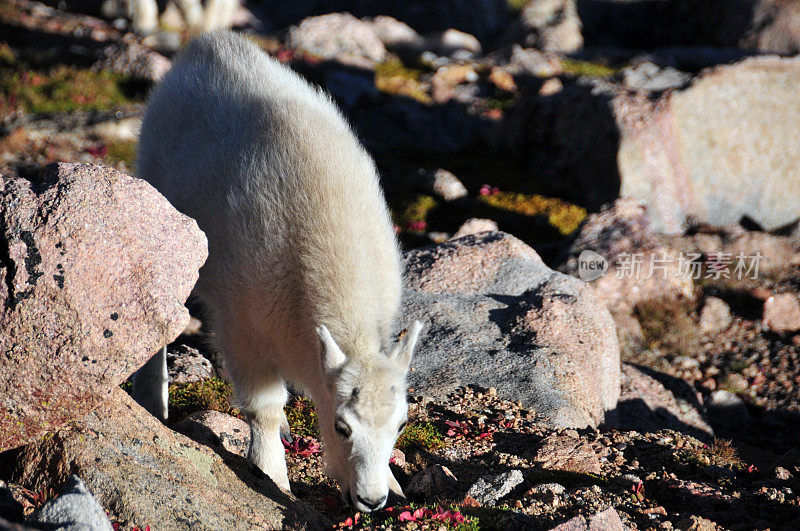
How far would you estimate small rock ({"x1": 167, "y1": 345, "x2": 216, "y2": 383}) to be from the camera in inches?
317

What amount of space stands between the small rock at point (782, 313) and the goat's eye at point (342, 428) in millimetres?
10096

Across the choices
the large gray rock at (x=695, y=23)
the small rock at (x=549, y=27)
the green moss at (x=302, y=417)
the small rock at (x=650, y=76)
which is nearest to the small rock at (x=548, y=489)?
the green moss at (x=302, y=417)

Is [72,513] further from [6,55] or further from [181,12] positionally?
[181,12]

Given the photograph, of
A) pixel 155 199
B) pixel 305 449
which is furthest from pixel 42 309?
pixel 305 449

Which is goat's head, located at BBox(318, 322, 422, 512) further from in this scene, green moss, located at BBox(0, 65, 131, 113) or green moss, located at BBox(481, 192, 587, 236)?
green moss, located at BBox(0, 65, 131, 113)

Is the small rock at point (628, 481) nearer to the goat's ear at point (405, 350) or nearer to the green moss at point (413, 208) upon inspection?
A: the goat's ear at point (405, 350)

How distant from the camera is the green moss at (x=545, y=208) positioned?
1516 centimetres

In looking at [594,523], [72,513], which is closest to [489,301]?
[594,523]

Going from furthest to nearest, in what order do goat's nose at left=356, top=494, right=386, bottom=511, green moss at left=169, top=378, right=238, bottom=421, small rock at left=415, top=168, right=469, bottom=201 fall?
1. small rock at left=415, top=168, right=469, bottom=201
2. green moss at left=169, top=378, right=238, bottom=421
3. goat's nose at left=356, top=494, right=386, bottom=511

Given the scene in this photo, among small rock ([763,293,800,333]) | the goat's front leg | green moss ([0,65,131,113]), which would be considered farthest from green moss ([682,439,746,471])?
green moss ([0,65,131,113])

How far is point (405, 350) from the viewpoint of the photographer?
215 inches

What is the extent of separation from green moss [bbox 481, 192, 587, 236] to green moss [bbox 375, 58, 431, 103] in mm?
7772

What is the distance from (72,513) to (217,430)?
9.32ft

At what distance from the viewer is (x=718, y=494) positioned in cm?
587
